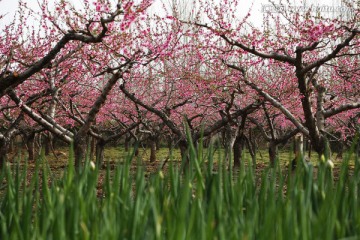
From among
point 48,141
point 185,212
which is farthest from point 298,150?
point 48,141

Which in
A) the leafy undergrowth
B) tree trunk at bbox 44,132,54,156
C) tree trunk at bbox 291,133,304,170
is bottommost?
the leafy undergrowth

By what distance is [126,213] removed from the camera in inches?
82.7

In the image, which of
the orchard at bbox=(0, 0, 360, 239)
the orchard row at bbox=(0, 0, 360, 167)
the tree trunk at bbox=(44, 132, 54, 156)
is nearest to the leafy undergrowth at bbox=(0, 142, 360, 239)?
the orchard at bbox=(0, 0, 360, 239)

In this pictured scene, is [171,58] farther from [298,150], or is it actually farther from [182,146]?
[298,150]

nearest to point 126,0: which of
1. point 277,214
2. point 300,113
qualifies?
point 277,214

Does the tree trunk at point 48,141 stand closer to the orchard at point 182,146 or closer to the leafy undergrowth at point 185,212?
the orchard at point 182,146

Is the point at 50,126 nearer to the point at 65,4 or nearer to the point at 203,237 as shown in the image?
the point at 65,4

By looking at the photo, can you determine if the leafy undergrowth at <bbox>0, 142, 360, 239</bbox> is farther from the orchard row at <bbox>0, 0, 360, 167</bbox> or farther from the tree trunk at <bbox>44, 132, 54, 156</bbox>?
the tree trunk at <bbox>44, 132, 54, 156</bbox>

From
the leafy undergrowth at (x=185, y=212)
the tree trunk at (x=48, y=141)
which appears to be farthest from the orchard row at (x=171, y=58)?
the tree trunk at (x=48, y=141)

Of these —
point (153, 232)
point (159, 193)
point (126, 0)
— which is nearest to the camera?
point (153, 232)

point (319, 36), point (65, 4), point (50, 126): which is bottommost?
point (50, 126)

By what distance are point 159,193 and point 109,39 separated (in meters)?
9.21

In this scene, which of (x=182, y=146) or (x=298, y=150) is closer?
(x=298, y=150)

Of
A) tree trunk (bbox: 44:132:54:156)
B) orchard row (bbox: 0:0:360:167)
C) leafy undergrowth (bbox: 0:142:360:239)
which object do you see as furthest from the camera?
tree trunk (bbox: 44:132:54:156)
